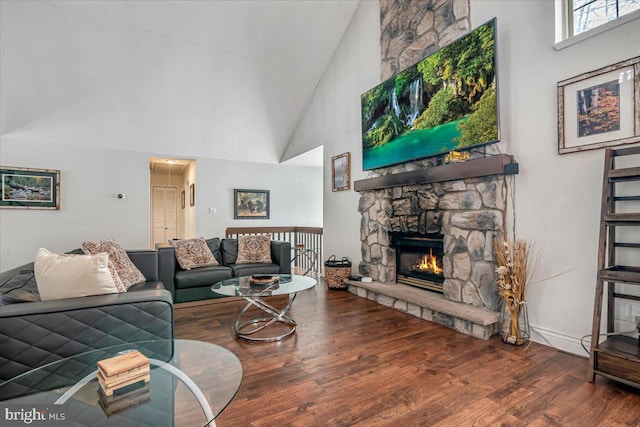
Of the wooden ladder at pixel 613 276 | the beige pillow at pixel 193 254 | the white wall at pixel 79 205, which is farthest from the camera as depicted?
the white wall at pixel 79 205

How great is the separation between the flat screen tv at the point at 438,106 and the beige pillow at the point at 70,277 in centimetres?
324

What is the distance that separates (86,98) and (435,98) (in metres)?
5.28

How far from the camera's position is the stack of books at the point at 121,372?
49.1 inches

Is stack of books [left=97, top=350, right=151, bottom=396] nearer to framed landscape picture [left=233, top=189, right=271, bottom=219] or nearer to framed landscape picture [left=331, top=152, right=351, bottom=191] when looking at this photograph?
framed landscape picture [left=331, top=152, right=351, bottom=191]

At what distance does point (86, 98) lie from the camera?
495 cm

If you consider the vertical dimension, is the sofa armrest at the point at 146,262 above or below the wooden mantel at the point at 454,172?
below

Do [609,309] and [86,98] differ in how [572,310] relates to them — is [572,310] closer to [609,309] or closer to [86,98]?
[609,309]

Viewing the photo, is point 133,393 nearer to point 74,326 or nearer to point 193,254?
point 74,326

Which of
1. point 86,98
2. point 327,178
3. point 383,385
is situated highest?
point 86,98

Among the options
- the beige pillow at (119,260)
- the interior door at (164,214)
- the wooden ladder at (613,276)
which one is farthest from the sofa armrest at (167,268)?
the interior door at (164,214)

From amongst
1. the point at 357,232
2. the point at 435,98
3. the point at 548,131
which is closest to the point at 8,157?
the point at 357,232

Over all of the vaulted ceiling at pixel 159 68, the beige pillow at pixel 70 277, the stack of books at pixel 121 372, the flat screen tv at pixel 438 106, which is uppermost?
the vaulted ceiling at pixel 159 68

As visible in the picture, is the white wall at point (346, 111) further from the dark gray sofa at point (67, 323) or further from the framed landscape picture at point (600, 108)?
the dark gray sofa at point (67, 323)

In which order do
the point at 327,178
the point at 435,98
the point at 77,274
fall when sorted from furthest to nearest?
the point at 327,178 < the point at 435,98 < the point at 77,274
